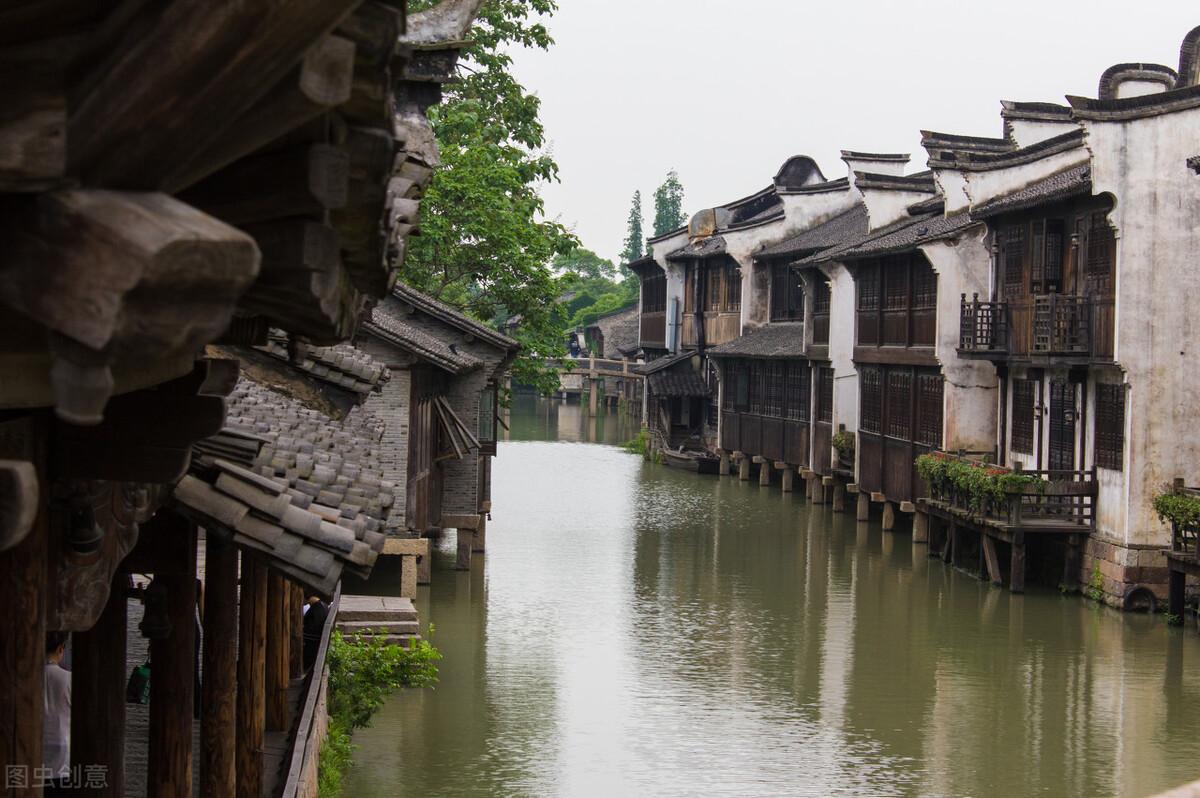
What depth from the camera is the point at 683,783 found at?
577 inches

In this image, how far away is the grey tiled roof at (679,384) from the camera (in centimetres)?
4841

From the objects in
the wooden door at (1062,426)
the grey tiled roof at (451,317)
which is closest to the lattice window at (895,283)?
the wooden door at (1062,426)

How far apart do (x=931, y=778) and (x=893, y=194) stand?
23.1m

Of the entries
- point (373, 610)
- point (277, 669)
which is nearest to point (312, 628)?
point (277, 669)

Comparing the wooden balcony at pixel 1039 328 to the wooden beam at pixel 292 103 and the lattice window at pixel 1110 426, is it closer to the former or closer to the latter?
the lattice window at pixel 1110 426

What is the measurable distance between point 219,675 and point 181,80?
5189mm

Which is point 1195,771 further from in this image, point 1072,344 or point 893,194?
point 893,194

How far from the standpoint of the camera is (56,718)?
7.13 m

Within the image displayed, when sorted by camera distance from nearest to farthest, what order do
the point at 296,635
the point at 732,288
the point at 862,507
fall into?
the point at 296,635, the point at 862,507, the point at 732,288

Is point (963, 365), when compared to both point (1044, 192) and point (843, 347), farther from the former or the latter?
point (843, 347)

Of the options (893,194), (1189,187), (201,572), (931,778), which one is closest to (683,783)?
(931,778)

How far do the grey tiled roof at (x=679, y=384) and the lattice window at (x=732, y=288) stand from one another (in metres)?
2.58

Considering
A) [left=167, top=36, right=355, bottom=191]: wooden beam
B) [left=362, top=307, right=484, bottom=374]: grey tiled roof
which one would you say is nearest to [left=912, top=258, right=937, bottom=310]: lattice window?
[left=362, top=307, right=484, bottom=374]: grey tiled roof

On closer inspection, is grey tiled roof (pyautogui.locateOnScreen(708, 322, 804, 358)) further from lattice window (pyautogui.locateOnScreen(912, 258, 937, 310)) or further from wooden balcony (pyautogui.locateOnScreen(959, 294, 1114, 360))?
wooden balcony (pyautogui.locateOnScreen(959, 294, 1114, 360))
